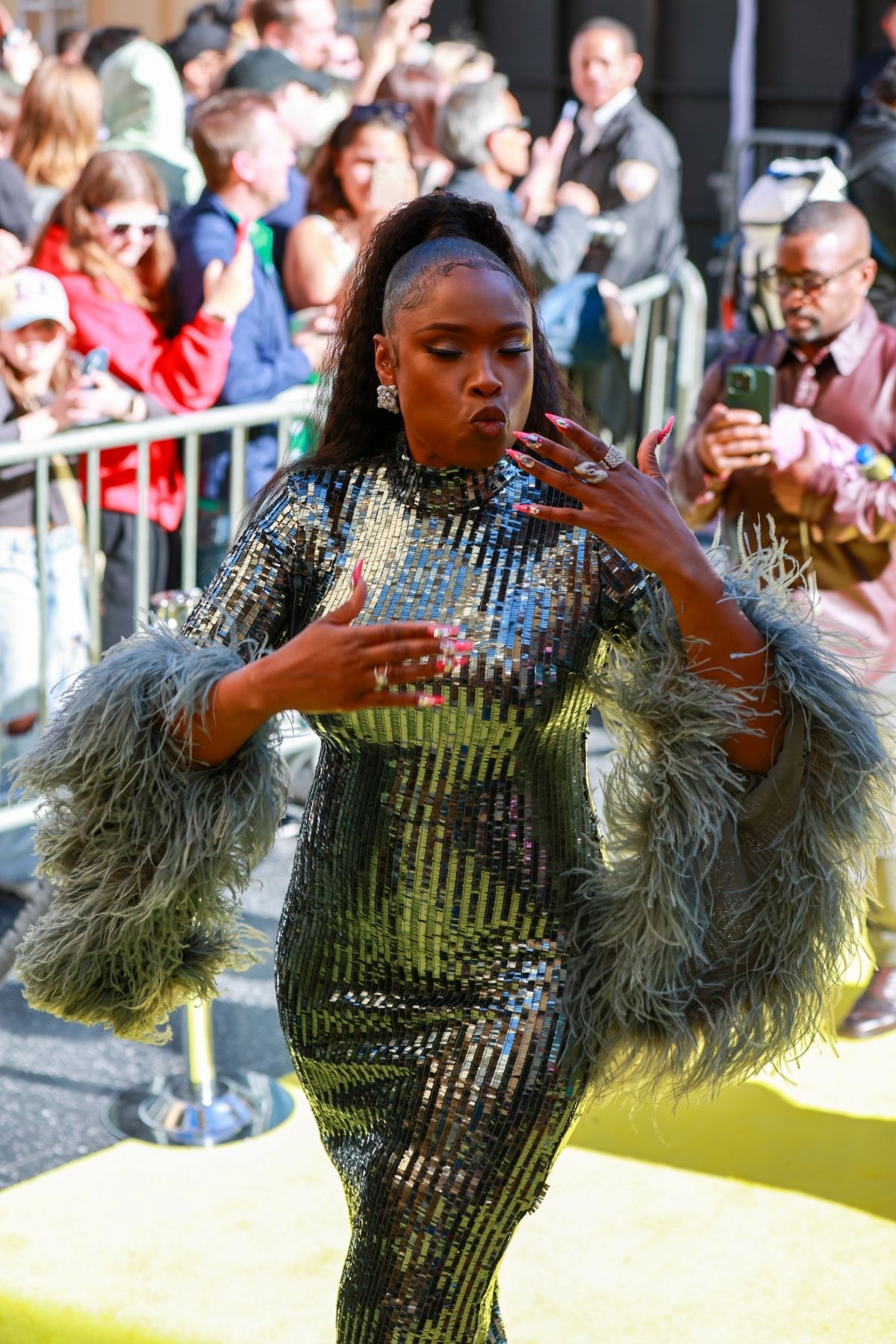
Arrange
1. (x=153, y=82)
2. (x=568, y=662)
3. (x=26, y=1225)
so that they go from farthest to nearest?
(x=153, y=82) < (x=26, y=1225) < (x=568, y=662)

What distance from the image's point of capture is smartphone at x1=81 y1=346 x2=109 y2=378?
14.2 ft

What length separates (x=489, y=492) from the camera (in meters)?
2.11

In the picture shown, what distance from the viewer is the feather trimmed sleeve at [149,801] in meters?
2.06

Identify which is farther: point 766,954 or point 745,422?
point 745,422

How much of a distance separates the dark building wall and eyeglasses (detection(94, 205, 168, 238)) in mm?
8330

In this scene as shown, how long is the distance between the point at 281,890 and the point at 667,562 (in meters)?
3.19

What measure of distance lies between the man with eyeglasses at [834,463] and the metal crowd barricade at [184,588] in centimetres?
114

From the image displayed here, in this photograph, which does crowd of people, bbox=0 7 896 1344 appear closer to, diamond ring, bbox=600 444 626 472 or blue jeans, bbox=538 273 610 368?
diamond ring, bbox=600 444 626 472

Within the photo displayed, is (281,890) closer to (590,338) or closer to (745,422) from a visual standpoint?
(745,422)

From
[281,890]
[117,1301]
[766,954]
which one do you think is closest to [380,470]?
[766,954]

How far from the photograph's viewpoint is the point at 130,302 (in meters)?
4.79

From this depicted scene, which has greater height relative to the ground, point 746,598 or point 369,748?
point 746,598

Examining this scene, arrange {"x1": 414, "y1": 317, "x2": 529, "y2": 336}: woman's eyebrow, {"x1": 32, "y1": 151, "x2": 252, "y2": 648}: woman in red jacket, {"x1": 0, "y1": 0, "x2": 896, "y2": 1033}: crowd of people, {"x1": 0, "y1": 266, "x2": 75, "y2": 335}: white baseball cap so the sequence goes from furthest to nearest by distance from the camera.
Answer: {"x1": 32, "y1": 151, "x2": 252, "y2": 648}: woman in red jacket < {"x1": 0, "y1": 266, "x2": 75, "y2": 335}: white baseball cap < {"x1": 0, "y1": 0, "x2": 896, "y2": 1033}: crowd of people < {"x1": 414, "y1": 317, "x2": 529, "y2": 336}: woman's eyebrow

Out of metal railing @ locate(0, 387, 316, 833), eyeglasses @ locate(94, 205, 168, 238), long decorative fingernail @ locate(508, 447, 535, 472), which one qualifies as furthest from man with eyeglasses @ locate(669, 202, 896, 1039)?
long decorative fingernail @ locate(508, 447, 535, 472)
